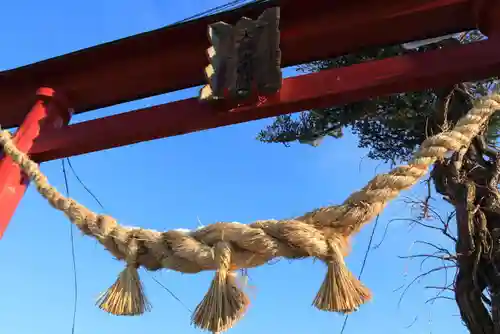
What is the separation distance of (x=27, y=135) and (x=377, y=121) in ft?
6.58

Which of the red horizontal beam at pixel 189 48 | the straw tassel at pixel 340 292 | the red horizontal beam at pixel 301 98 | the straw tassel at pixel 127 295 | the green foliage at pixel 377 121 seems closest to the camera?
the straw tassel at pixel 340 292

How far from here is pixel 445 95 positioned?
2.22 meters

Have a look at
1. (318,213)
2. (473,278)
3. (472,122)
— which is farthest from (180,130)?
(473,278)

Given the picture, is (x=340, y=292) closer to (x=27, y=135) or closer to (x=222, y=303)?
(x=222, y=303)

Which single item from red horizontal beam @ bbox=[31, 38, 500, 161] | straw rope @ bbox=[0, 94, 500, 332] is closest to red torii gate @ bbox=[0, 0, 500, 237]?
red horizontal beam @ bbox=[31, 38, 500, 161]

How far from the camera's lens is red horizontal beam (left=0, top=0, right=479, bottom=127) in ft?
5.36

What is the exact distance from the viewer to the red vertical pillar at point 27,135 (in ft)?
5.55

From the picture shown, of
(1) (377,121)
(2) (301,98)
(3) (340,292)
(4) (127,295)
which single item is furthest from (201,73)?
(1) (377,121)

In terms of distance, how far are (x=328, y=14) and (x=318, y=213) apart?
0.85 m

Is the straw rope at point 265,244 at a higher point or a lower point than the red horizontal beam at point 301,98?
lower

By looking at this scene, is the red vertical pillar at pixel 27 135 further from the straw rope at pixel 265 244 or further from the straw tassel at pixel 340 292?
the straw tassel at pixel 340 292

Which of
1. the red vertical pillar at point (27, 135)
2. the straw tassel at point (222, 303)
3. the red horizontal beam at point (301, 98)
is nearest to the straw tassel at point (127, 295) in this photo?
the straw tassel at point (222, 303)

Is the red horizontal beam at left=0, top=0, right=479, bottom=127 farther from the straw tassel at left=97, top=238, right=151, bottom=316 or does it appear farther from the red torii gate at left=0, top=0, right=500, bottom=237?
the straw tassel at left=97, top=238, right=151, bottom=316

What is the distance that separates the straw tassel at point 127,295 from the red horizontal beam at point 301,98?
1.91 feet
